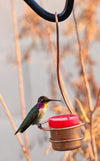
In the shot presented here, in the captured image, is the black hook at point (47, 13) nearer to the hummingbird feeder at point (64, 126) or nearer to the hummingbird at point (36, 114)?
the hummingbird feeder at point (64, 126)

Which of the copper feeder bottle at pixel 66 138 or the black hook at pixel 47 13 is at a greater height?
the black hook at pixel 47 13

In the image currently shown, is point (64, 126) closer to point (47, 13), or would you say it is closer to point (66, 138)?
point (66, 138)

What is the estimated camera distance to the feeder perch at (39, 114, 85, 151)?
17.1 inches

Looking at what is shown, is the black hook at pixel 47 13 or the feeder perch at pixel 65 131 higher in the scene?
the black hook at pixel 47 13

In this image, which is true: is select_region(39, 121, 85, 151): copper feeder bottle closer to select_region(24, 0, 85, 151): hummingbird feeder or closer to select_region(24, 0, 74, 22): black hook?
Answer: select_region(24, 0, 85, 151): hummingbird feeder

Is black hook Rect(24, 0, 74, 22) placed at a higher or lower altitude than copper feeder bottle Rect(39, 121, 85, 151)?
higher

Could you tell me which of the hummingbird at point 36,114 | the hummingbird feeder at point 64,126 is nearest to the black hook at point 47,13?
the hummingbird feeder at point 64,126

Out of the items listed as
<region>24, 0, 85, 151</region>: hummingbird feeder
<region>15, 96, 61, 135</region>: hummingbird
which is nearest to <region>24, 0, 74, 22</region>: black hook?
<region>24, 0, 85, 151</region>: hummingbird feeder

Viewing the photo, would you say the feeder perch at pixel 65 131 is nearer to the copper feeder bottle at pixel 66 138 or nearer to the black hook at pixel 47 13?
the copper feeder bottle at pixel 66 138

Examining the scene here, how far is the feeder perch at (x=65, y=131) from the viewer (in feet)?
1.42

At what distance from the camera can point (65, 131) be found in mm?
446

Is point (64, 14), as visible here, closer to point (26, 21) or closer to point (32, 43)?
point (26, 21)

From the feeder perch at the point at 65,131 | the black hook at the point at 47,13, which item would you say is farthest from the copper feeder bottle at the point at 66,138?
the black hook at the point at 47,13

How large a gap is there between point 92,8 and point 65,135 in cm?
137
